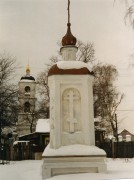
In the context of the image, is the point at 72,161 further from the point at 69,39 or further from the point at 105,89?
the point at 105,89

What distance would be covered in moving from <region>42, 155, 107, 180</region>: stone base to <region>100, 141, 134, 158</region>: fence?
29.8 ft

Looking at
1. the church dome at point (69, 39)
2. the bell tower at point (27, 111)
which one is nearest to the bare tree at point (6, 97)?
the church dome at point (69, 39)

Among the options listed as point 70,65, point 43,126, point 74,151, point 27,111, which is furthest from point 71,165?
point 27,111

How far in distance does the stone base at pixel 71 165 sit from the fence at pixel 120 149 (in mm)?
9098

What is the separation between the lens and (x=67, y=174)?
6.11m

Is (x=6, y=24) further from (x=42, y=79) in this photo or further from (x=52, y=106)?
(x=42, y=79)

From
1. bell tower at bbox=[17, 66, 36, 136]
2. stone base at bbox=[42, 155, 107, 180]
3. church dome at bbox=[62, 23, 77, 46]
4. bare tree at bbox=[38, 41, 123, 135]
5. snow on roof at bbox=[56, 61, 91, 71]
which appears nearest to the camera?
stone base at bbox=[42, 155, 107, 180]

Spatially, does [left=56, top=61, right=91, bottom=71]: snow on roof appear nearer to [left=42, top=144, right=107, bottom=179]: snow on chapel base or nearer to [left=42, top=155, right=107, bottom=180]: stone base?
[left=42, top=144, right=107, bottom=179]: snow on chapel base

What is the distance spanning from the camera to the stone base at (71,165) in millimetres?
6199

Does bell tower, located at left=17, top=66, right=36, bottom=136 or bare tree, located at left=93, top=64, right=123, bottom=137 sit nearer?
bare tree, located at left=93, top=64, right=123, bottom=137

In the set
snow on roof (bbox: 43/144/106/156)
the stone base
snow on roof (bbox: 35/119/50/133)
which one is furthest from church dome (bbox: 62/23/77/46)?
snow on roof (bbox: 35/119/50/133)

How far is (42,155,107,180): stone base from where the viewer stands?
6.20 meters

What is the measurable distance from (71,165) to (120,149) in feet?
32.2

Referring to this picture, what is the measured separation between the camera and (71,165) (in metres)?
6.20
